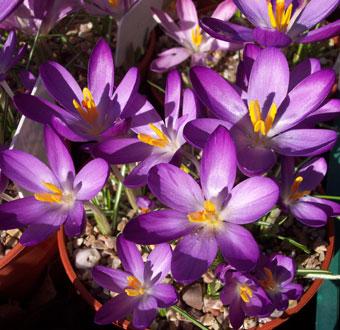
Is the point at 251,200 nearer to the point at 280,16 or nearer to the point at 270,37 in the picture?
the point at 270,37

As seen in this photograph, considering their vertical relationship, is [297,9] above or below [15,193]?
above

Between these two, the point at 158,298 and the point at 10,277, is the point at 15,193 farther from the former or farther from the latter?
the point at 158,298

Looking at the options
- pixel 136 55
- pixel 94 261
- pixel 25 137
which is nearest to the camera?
pixel 25 137

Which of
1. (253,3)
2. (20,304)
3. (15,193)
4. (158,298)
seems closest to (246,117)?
(253,3)

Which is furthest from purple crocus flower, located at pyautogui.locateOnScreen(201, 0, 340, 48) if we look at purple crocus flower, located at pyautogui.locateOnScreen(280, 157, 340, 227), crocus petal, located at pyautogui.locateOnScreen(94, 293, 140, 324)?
crocus petal, located at pyautogui.locateOnScreen(94, 293, 140, 324)

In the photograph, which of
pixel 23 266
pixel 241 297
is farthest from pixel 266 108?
pixel 23 266

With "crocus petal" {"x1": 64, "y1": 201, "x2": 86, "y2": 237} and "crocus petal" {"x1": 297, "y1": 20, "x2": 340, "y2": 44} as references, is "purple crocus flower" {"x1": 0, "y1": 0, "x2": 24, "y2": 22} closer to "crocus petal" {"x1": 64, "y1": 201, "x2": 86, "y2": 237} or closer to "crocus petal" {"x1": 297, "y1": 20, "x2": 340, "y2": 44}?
"crocus petal" {"x1": 64, "y1": 201, "x2": 86, "y2": 237}
